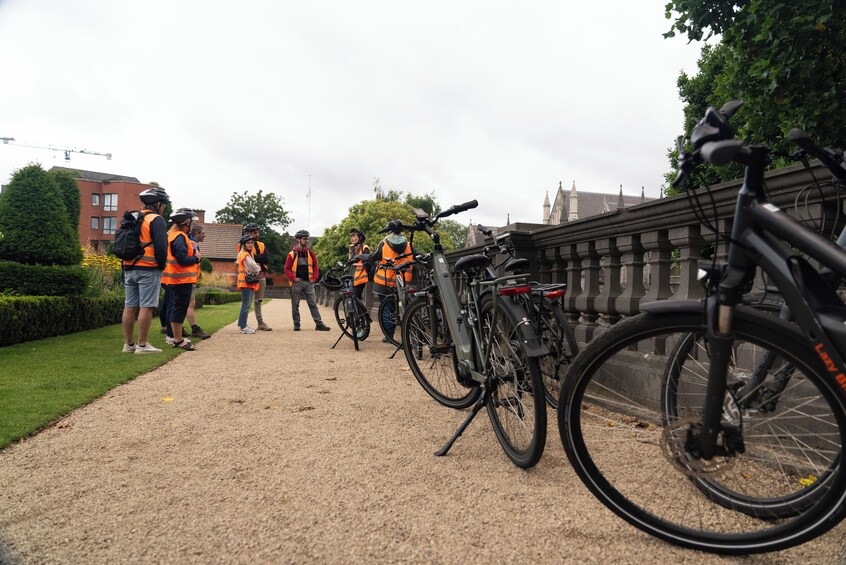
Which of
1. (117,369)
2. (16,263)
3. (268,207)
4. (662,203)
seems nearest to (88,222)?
(268,207)

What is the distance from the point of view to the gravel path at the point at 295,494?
2.00 m

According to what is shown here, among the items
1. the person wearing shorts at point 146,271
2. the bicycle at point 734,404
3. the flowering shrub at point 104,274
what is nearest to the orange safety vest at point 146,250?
the person wearing shorts at point 146,271

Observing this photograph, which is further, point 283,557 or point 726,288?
point 283,557

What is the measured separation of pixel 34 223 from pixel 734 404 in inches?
450

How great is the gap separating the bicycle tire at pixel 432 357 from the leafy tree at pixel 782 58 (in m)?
6.83

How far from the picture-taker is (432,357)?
428 centimetres

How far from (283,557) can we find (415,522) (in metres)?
0.55

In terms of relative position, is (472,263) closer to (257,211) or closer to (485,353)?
(485,353)

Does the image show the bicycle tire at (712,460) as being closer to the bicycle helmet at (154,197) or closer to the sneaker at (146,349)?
the sneaker at (146,349)

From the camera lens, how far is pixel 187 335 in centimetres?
1004

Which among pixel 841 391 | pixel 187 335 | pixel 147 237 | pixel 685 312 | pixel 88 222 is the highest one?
pixel 88 222

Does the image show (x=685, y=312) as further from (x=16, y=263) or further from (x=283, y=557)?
(x=16, y=263)

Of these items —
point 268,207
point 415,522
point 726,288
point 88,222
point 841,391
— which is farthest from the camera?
point 268,207

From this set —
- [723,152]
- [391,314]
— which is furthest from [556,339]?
[391,314]
